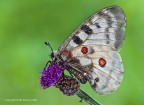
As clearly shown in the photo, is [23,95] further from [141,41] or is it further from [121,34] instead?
[121,34]

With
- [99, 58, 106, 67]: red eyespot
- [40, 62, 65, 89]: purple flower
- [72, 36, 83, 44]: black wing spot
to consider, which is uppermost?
[72, 36, 83, 44]: black wing spot

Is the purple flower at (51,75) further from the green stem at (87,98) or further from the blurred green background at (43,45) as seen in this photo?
the blurred green background at (43,45)

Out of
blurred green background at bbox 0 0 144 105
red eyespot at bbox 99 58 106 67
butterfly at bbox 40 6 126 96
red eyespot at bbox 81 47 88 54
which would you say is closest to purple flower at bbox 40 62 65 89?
butterfly at bbox 40 6 126 96

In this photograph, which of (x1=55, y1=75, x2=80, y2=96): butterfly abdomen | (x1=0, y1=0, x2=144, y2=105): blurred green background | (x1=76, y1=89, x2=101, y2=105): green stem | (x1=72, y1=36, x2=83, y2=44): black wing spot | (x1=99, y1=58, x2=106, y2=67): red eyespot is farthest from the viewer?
(x1=0, y1=0, x2=144, y2=105): blurred green background

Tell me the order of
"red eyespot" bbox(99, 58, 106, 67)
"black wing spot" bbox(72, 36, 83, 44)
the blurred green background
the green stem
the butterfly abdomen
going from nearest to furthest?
the green stem, the butterfly abdomen, "black wing spot" bbox(72, 36, 83, 44), "red eyespot" bbox(99, 58, 106, 67), the blurred green background

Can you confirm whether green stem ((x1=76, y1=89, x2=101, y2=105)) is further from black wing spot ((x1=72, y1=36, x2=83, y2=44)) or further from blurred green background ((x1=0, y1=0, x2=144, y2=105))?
blurred green background ((x1=0, y1=0, x2=144, y2=105))

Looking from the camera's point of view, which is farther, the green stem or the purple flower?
the purple flower

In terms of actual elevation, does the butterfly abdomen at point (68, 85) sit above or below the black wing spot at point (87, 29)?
below

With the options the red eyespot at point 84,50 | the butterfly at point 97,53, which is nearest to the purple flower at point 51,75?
the butterfly at point 97,53

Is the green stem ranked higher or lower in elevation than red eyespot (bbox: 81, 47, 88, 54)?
lower
